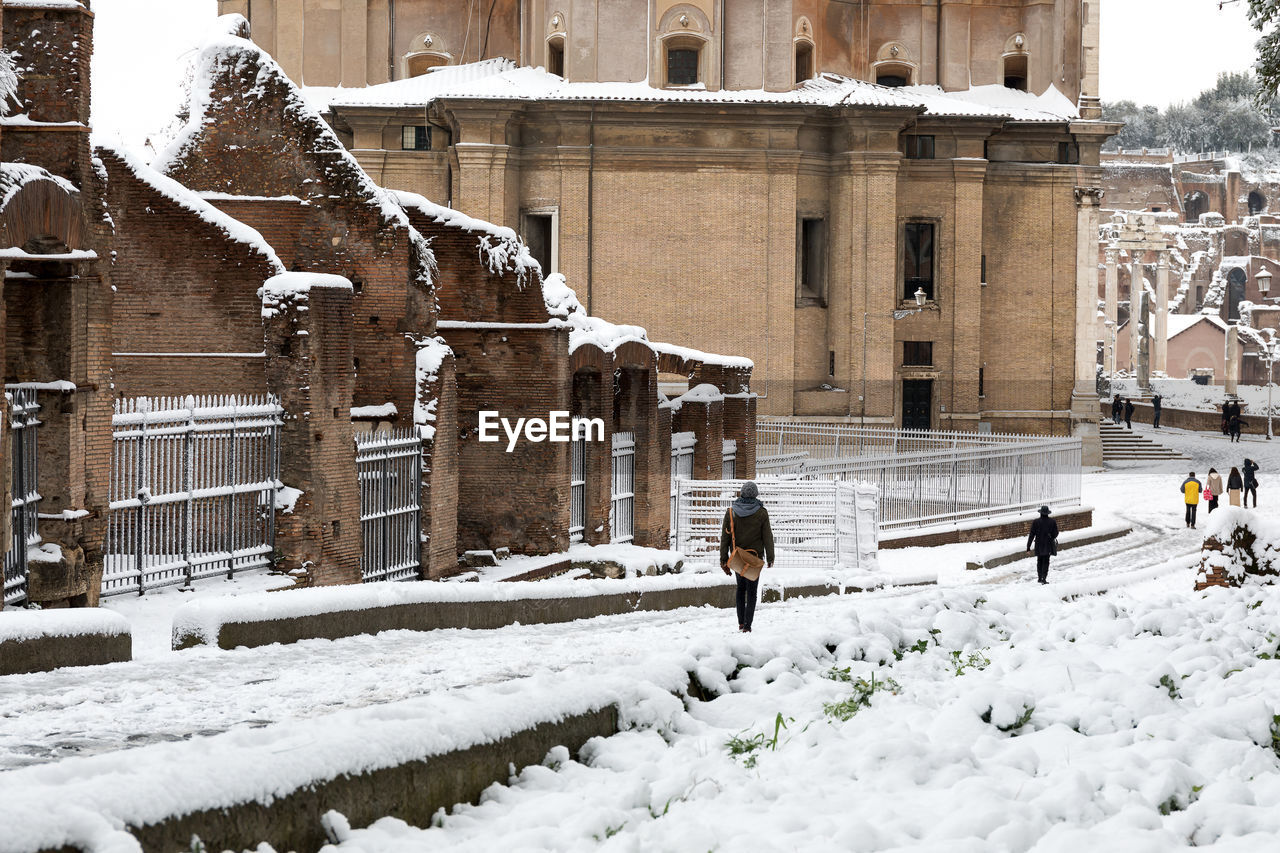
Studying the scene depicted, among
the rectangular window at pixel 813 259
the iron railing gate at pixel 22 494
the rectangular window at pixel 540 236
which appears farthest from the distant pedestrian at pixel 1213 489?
the iron railing gate at pixel 22 494

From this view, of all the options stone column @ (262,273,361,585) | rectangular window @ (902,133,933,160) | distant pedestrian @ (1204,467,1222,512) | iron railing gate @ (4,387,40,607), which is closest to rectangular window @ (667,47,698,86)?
rectangular window @ (902,133,933,160)

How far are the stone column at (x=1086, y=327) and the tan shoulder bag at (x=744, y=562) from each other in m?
34.2

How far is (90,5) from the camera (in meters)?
12.7

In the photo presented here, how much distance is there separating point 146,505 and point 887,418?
30159 mm

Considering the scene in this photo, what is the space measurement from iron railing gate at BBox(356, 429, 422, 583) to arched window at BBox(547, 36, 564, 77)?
2640cm

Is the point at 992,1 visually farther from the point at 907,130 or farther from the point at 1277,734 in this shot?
the point at 1277,734

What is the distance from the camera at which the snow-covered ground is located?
5.52 meters

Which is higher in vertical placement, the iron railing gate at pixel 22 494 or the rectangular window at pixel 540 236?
the rectangular window at pixel 540 236

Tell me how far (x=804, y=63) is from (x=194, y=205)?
29.6 meters

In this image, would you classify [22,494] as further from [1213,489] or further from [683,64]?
[683,64]

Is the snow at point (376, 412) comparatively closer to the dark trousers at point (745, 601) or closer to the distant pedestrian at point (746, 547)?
the distant pedestrian at point (746, 547)

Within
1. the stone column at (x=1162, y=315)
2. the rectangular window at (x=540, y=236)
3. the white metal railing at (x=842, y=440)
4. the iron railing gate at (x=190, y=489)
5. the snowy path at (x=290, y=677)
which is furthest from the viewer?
the stone column at (x=1162, y=315)

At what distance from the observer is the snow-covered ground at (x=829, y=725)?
18.1ft

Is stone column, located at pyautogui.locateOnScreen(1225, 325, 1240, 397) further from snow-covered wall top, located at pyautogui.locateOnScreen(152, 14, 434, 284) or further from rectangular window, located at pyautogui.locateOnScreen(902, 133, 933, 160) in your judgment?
snow-covered wall top, located at pyautogui.locateOnScreen(152, 14, 434, 284)
